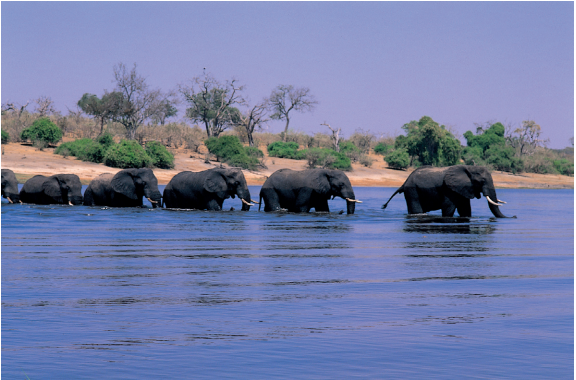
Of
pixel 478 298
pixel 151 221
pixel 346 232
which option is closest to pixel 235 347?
pixel 478 298

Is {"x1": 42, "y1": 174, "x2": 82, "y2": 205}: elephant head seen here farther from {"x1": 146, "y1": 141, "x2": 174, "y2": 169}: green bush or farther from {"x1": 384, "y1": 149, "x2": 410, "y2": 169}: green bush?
{"x1": 384, "y1": 149, "x2": 410, "y2": 169}: green bush

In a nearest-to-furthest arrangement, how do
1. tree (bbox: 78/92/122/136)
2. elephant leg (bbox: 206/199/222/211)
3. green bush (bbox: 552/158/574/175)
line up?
elephant leg (bbox: 206/199/222/211) → tree (bbox: 78/92/122/136) → green bush (bbox: 552/158/574/175)

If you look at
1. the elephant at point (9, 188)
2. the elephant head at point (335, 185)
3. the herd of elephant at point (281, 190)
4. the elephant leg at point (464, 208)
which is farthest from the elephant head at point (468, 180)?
the elephant at point (9, 188)

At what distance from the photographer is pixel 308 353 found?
6492 mm

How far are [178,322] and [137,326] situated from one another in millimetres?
393

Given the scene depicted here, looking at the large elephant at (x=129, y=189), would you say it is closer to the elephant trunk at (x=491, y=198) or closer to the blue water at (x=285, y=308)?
the blue water at (x=285, y=308)

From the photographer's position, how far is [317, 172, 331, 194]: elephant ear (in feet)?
80.6

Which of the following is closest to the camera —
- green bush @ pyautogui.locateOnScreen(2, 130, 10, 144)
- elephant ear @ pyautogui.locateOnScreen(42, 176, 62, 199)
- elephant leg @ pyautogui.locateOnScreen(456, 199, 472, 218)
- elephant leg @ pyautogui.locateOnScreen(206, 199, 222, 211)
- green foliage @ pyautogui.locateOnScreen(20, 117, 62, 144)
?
elephant leg @ pyautogui.locateOnScreen(456, 199, 472, 218)

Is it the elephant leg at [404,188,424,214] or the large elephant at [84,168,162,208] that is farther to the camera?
the large elephant at [84,168,162,208]

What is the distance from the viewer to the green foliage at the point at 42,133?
58.5 metres

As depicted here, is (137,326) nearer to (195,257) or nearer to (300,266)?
(300,266)

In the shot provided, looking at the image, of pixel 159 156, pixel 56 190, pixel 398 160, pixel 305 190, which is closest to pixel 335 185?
pixel 305 190

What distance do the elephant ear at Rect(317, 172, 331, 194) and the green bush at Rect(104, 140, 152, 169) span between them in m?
29.5

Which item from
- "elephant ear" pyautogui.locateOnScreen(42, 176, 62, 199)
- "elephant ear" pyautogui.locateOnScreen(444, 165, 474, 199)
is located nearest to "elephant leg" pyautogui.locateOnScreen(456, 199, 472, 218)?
"elephant ear" pyautogui.locateOnScreen(444, 165, 474, 199)
